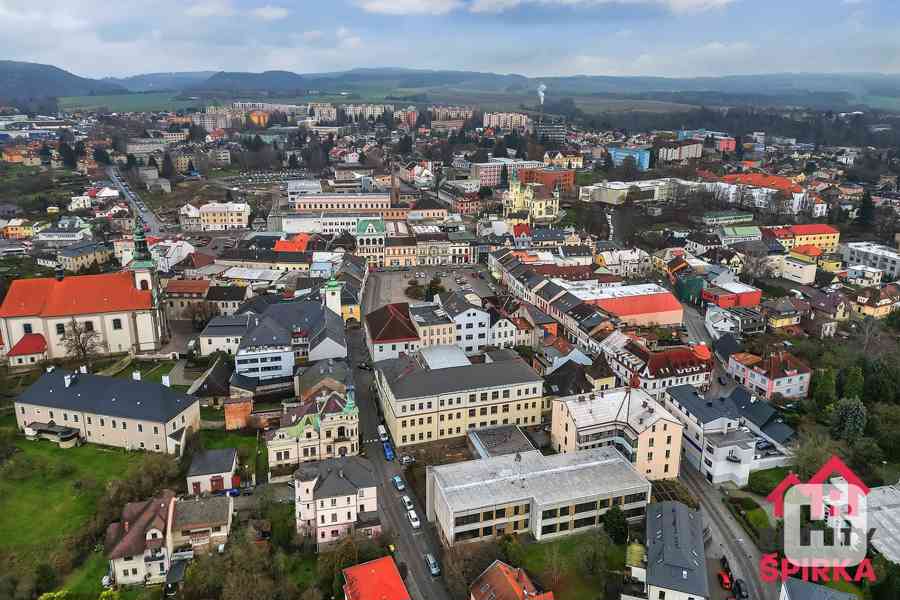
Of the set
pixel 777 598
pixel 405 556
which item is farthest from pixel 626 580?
pixel 405 556

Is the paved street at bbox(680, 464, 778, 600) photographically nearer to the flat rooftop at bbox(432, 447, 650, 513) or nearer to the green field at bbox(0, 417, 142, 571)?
the flat rooftop at bbox(432, 447, 650, 513)

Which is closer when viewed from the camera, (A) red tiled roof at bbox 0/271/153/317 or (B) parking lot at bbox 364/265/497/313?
(A) red tiled roof at bbox 0/271/153/317

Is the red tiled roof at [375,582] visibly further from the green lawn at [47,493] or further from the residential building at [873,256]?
the residential building at [873,256]

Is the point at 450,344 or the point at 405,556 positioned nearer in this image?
the point at 405,556

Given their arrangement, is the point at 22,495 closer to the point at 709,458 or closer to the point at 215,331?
the point at 215,331

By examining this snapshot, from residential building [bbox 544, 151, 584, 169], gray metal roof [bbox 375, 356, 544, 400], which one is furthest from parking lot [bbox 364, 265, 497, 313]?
residential building [bbox 544, 151, 584, 169]

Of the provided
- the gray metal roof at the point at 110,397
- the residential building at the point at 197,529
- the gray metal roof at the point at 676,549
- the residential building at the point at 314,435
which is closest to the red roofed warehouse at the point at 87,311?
the gray metal roof at the point at 110,397
